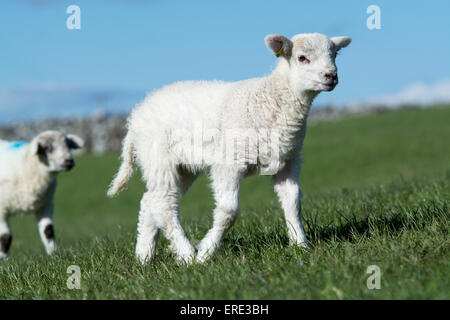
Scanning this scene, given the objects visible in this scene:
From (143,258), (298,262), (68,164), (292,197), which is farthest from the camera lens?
(68,164)

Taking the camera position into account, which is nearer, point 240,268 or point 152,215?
point 240,268

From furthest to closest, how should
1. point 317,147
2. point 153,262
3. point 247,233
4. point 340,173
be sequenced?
point 317,147 < point 340,173 < point 247,233 < point 153,262

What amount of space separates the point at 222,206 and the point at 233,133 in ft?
2.10

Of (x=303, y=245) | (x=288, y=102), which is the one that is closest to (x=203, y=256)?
(x=303, y=245)

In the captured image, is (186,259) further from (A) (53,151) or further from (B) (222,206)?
(A) (53,151)

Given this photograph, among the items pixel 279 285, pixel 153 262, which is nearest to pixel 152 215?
pixel 153 262

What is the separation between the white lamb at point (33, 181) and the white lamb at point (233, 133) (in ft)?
13.3

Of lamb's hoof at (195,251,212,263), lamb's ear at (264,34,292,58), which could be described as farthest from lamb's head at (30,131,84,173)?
lamb's ear at (264,34,292,58)

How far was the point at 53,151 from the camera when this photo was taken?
938 centimetres

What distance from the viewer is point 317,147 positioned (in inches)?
1057

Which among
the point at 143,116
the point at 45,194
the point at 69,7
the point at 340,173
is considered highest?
the point at 69,7

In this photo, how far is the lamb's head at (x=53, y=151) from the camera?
922 centimetres
